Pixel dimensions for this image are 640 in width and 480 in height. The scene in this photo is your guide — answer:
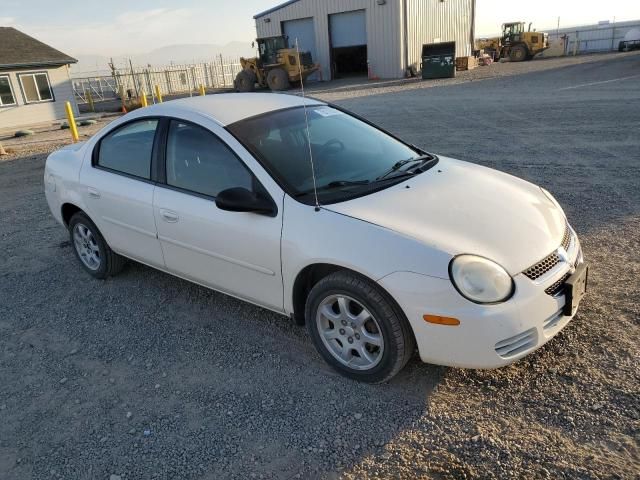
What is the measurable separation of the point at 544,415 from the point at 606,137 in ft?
25.8

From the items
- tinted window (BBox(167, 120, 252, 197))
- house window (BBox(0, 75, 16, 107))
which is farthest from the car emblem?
house window (BBox(0, 75, 16, 107))

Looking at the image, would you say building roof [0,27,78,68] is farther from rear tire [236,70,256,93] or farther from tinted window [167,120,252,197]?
tinted window [167,120,252,197]

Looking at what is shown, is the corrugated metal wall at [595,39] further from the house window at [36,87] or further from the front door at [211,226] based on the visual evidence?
the front door at [211,226]

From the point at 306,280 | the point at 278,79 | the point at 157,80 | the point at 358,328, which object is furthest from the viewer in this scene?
the point at 157,80

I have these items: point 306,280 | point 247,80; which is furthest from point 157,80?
point 306,280

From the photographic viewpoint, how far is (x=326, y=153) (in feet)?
12.1

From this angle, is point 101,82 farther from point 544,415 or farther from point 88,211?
point 544,415

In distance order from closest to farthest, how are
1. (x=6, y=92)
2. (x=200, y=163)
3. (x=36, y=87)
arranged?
(x=200, y=163), (x=6, y=92), (x=36, y=87)

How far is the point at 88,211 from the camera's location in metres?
4.58

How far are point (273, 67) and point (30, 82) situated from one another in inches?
460

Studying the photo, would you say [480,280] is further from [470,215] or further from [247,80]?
→ [247,80]

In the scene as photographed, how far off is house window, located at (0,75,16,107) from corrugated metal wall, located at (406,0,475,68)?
67.4 feet

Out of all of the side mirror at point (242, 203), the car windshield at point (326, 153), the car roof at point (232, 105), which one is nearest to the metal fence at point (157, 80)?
the car roof at point (232, 105)

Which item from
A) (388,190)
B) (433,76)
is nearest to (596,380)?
(388,190)
